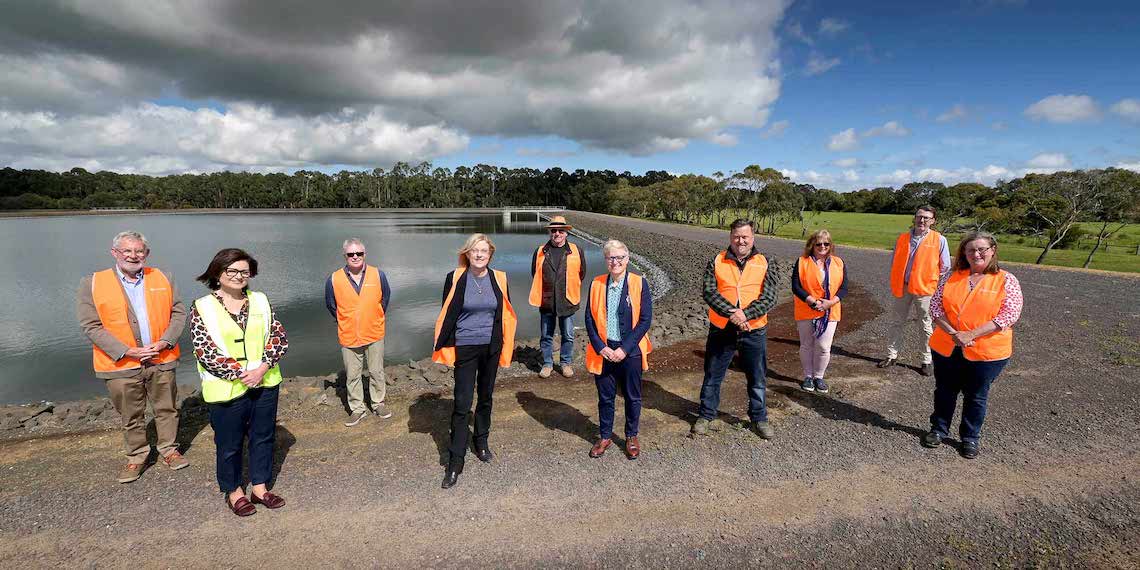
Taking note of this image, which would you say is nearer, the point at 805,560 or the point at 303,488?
the point at 805,560

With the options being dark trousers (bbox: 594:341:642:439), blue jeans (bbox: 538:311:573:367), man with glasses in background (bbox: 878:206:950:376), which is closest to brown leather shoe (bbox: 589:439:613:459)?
dark trousers (bbox: 594:341:642:439)

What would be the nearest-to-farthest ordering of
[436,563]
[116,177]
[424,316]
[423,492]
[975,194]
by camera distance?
[436,563] → [423,492] → [424,316] → [975,194] → [116,177]

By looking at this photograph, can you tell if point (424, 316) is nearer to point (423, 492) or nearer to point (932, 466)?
point (423, 492)

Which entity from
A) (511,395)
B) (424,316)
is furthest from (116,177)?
(511,395)

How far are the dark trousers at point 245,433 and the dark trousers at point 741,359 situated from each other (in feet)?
12.7

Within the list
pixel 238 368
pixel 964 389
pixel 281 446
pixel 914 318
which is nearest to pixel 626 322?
pixel 238 368

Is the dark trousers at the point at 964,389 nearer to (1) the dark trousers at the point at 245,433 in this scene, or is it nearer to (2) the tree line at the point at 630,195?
(1) the dark trousers at the point at 245,433

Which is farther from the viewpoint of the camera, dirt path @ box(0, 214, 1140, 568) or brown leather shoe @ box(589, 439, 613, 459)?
brown leather shoe @ box(589, 439, 613, 459)

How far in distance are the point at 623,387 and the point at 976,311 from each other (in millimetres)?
3240

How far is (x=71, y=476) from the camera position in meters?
4.04

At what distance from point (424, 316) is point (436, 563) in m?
11.9

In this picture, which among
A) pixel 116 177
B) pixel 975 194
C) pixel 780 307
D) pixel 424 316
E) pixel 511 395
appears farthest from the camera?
pixel 116 177

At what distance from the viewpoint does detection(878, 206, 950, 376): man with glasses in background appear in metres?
6.11

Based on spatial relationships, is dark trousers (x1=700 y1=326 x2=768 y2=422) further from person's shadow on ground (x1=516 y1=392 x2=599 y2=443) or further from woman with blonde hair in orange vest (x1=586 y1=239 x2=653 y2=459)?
person's shadow on ground (x1=516 y1=392 x2=599 y2=443)
